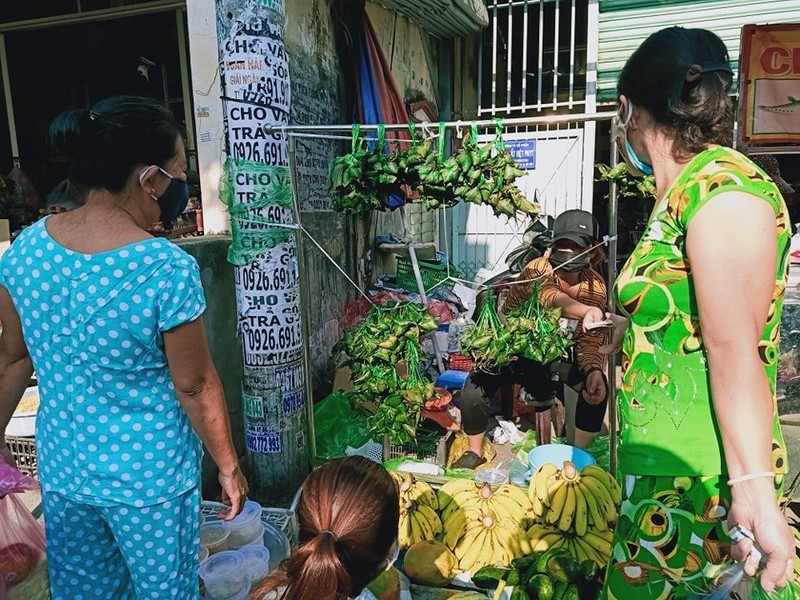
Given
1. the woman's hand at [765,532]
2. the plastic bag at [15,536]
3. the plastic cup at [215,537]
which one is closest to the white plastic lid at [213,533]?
the plastic cup at [215,537]

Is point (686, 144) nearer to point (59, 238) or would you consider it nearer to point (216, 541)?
point (59, 238)

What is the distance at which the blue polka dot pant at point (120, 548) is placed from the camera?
169cm

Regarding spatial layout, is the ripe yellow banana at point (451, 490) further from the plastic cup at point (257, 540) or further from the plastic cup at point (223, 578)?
the plastic cup at point (223, 578)

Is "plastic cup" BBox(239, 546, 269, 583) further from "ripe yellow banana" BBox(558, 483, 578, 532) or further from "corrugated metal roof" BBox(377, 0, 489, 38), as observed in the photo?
"corrugated metal roof" BBox(377, 0, 489, 38)

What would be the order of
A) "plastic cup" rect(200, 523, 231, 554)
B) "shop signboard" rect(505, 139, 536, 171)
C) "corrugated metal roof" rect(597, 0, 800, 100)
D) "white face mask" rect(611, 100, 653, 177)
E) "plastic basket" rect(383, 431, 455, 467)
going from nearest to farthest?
"white face mask" rect(611, 100, 653, 177) < "plastic cup" rect(200, 523, 231, 554) < "plastic basket" rect(383, 431, 455, 467) < "corrugated metal roof" rect(597, 0, 800, 100) < "shop signboard" rect(505, 139, 536, 171)

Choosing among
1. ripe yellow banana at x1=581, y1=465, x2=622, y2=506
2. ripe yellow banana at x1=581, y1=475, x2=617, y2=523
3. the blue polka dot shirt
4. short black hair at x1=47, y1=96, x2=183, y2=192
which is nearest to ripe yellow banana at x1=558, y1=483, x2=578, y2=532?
ripe yellow banana at x1=581, y1=475, x2=617, y2=523

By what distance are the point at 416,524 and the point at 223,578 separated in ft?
2.77

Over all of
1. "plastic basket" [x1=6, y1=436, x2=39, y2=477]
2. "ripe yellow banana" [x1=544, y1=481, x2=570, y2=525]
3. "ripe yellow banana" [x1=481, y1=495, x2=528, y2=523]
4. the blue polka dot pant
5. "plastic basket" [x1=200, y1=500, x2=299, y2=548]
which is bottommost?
"plastic basket" [x1=200, y1=500, x2=299, y2=548]

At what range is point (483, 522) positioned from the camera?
2.70 m

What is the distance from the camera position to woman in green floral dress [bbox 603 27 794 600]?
3.98ft

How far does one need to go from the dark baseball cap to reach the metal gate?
2.94 m

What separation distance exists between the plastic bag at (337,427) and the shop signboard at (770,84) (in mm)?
3531

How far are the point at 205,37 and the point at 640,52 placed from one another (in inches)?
125

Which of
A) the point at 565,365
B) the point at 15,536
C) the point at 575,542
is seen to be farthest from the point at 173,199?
the point at 565,365
